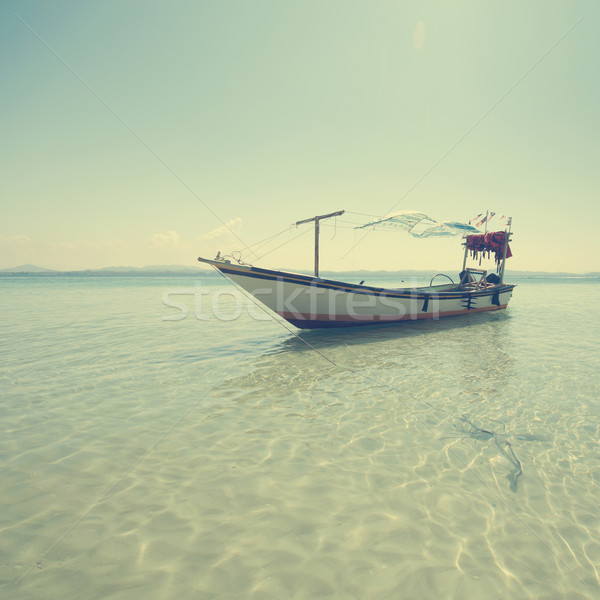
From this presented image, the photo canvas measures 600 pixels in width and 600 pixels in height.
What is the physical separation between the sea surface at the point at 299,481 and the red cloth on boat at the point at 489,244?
45.4 ft

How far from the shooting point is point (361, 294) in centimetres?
1459

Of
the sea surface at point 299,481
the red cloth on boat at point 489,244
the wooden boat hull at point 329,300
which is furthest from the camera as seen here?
the red cloth on boat at point 489,244

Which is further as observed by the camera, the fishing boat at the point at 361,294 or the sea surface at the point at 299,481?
the fishing boat at the point at 361,294

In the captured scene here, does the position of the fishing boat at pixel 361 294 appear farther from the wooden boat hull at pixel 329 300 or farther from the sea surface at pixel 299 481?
the sea surface at pixel 299 481

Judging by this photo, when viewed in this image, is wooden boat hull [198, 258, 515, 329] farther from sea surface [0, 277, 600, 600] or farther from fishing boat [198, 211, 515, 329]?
sea surface [0, 277, 600, 600]

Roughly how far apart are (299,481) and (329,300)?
33.0 ft

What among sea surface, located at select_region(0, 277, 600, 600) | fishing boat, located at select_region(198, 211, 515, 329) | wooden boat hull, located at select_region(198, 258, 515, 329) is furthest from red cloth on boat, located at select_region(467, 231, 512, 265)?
sea surface, located at select_region(0, 277, 600, 600)

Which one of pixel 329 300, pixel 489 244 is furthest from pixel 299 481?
pixel 489 244

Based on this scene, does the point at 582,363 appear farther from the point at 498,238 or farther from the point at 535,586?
the point at 498,238

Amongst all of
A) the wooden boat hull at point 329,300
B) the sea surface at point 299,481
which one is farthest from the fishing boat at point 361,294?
the sea surface at point 299,481

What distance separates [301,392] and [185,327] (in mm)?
10549

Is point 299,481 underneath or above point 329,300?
underneath

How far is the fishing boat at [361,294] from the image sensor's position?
1275 cm

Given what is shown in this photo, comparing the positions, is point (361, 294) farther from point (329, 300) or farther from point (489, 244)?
point (489, 244)
